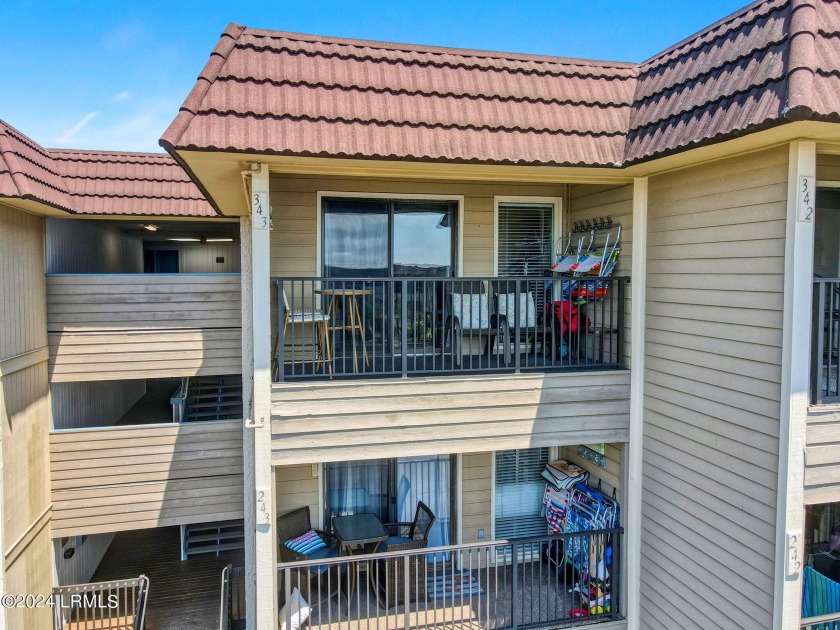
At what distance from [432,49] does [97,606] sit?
28.6ft

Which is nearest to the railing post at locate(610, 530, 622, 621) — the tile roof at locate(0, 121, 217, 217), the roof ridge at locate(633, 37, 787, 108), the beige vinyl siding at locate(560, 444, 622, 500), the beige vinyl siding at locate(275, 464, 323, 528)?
the beige vinyl siding at locate(560, 444, 622, 500)

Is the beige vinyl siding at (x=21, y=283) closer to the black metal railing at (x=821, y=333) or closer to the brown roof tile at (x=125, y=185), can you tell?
the brown roof tile at (x=125, y=185)

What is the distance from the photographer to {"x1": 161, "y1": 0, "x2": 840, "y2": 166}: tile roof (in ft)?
12.4

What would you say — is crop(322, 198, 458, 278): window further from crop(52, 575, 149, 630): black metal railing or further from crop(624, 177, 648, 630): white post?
crop(52, 575, 149, 630): black metal railing

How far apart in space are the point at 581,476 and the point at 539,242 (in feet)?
9.13

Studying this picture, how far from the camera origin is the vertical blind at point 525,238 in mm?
6641

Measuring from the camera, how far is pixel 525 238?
6715mm

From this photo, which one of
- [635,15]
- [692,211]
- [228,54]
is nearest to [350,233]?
[228,54]

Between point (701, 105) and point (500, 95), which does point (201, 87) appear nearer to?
point (500, 95)

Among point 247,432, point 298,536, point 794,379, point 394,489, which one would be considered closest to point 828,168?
point 794,379

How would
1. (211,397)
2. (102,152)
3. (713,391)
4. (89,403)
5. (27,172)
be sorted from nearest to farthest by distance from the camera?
1. (713,391)
2. (27,172)
3. (102,152)
4. (211,397)
5. (89,403)

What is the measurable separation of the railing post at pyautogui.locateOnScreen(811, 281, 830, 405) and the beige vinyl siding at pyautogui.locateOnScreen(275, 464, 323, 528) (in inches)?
189

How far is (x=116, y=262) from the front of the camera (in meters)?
11.6

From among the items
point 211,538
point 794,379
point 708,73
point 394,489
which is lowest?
point 211,538
